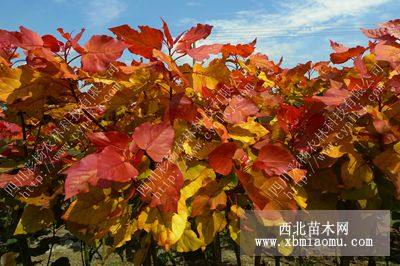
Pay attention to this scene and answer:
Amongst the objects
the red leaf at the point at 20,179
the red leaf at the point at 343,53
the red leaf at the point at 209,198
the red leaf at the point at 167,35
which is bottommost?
the red leaf at the point at 209,198

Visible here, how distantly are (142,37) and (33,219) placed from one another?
0.76 metres

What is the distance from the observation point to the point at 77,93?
1.29 m

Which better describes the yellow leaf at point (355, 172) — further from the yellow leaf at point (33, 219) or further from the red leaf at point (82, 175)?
the yellow leaf at point (33, 219)

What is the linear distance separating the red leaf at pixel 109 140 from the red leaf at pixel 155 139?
0.18ft

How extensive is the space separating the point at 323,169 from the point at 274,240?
12.6 inches

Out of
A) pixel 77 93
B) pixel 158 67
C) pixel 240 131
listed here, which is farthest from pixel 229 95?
pixel 77 93

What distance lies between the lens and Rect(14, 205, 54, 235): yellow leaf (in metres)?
1.40

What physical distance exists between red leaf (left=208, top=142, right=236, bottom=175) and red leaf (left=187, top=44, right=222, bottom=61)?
0.24 m

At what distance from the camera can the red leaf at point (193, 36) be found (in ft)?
3.77

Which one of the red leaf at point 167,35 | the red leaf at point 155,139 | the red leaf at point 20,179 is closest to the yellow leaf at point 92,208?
the red leaf at point 155,139

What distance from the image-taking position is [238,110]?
1248mm

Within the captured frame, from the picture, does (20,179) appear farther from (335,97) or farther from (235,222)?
(335,97)

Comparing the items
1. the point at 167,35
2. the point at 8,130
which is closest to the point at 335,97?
the point at 167,35

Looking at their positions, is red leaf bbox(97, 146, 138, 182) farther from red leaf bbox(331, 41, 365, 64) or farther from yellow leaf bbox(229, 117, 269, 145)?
red leaf bbox(331, 41, 365, 64)
